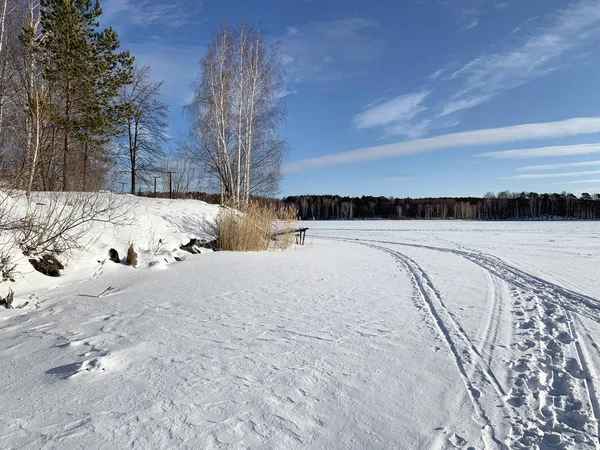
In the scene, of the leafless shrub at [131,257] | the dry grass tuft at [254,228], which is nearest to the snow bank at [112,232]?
the leafless shrub at [131,257]

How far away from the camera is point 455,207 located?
305 ft

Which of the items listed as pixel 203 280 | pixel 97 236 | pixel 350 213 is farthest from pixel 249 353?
pixel 350 213

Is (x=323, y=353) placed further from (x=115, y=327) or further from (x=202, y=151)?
(x=202, y=151)

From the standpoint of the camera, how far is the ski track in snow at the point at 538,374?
7.09 ft

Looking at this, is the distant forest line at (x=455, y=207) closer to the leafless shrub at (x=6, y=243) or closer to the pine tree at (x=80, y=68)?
the pine tree at (x=80, y=68)

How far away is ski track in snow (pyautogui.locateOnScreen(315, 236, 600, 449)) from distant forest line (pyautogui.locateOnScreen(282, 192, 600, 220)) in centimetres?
7732

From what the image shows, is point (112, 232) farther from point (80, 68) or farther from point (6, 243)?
point (80, 68)

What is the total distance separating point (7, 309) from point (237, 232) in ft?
22.0

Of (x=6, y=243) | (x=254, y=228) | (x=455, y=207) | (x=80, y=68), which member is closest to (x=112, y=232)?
(x=6, y=243)

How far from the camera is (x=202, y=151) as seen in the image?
19.5 metres

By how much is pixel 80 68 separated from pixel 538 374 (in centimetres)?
1410

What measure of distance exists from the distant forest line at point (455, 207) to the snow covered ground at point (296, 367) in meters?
76.9

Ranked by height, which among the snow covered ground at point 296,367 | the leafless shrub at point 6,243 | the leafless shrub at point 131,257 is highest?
the leafless shrub at point 6,243

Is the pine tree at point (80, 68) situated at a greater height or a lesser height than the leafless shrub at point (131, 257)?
greater
